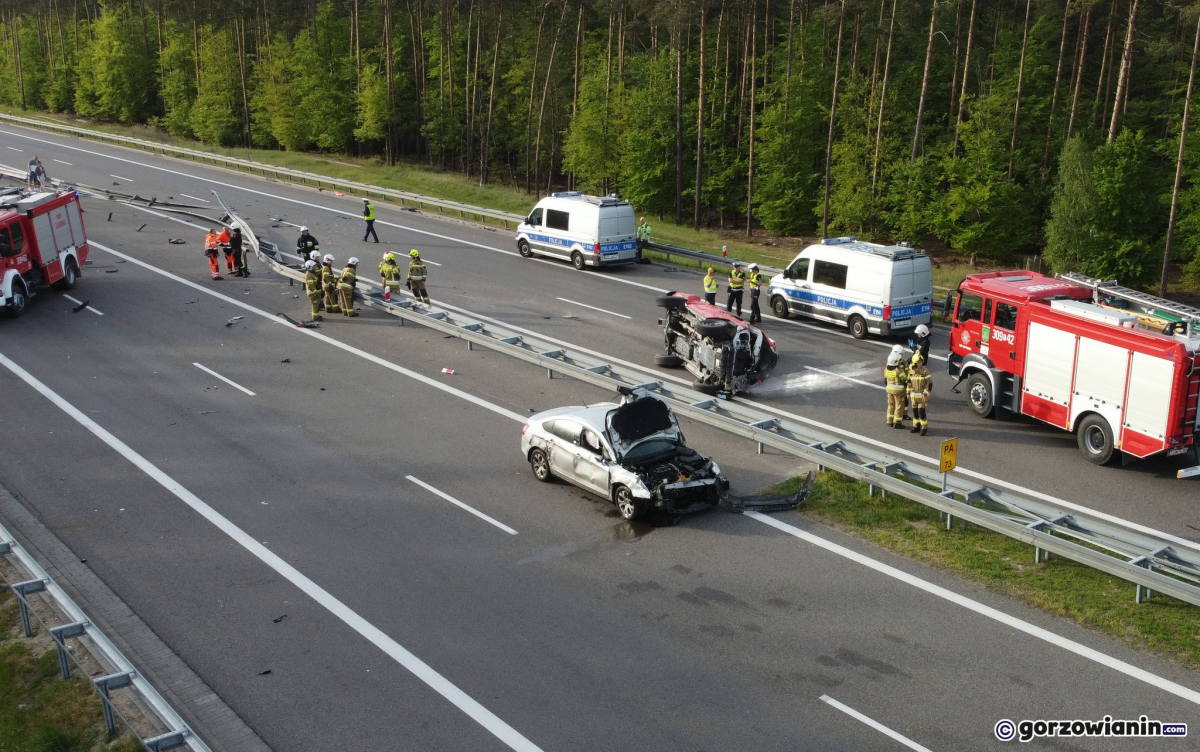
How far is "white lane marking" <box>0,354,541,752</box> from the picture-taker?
9.51m

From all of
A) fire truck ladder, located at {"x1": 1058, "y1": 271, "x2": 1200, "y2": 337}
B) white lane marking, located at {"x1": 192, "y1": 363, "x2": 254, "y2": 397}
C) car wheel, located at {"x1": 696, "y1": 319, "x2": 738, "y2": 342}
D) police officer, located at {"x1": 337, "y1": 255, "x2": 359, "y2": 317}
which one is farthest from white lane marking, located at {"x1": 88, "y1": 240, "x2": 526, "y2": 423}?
fire truck ladder, located at {"x1": 1058, "y1": 271, "x2": 1200, "y2": 337}

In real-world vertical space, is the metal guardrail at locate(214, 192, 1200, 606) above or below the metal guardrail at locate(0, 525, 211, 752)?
above

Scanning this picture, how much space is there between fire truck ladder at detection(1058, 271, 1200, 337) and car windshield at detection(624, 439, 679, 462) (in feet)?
28.2

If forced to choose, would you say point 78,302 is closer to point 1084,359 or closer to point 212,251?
point 212,251

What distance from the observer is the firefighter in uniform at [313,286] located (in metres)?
24.9

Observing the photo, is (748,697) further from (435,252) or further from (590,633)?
(435,252)

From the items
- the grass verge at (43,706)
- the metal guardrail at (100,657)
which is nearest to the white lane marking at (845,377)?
the metal guardrail at (100,657)

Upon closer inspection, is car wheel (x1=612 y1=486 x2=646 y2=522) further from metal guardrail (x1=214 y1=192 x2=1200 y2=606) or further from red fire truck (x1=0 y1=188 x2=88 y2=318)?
red fire truck (x1=0 y1=188 x2=88 y2=318)

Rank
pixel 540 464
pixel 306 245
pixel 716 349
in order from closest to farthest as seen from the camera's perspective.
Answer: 1. pixel 540 464
2. pixel 716 349
3. pixel 306 245

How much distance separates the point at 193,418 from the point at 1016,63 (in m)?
39.8

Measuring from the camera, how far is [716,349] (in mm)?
20000

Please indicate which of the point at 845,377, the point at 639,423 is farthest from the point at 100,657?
the point at 845,377

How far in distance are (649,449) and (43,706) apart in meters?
8.20

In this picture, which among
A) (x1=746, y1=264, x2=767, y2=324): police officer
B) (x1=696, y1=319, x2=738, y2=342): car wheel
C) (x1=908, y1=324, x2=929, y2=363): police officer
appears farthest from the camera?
(x1=746, y1=264, x2=767, y2=324): police officer
